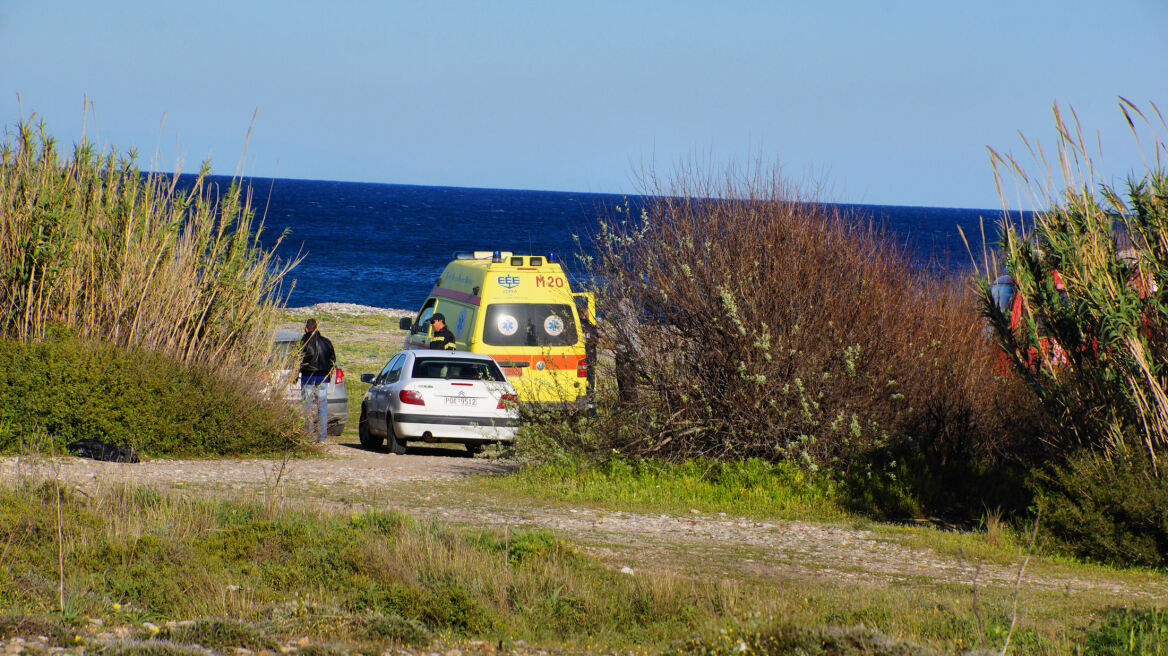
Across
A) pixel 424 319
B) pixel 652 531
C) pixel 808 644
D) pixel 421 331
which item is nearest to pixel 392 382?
pixel 421 331

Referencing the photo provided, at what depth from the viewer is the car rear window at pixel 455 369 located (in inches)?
600

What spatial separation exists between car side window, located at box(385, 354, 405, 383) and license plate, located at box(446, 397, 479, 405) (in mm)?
867

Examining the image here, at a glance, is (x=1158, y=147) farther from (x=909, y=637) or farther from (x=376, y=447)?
(x=376, y=447)

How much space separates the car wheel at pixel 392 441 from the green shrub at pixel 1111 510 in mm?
8581

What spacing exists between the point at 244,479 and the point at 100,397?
244cm

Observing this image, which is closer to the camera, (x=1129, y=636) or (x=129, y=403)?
(x=1129, y=636)

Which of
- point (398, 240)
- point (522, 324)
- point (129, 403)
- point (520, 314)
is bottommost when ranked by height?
point (129, 403)

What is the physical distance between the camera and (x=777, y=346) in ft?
38.9

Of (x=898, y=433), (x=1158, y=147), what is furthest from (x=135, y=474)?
(x=1158, y=147)

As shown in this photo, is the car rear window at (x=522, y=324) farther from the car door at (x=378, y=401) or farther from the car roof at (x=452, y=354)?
the car door at (x=378, y=401)

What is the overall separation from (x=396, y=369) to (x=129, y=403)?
3.79 metres

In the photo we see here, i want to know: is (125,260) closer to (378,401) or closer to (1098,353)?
(378,401)

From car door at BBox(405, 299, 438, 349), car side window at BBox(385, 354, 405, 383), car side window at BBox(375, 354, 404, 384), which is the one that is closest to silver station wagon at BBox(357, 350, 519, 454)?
car side window at BBox(385, 354, 405, 383)

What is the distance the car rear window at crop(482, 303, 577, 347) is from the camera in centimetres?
1628
